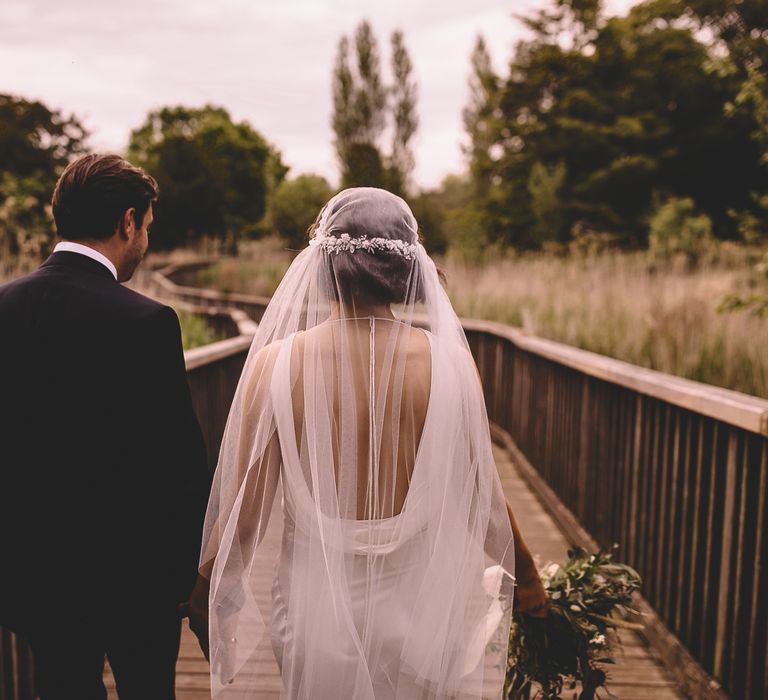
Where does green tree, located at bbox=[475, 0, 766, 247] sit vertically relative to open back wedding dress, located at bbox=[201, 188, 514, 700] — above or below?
above

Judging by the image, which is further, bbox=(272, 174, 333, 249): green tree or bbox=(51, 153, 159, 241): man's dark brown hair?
bbox=(272, 174, 333, 249): green tree

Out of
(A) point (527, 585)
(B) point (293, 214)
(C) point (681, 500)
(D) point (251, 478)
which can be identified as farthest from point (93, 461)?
(B) point (293, 214)

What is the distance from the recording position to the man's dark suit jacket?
1.90 m

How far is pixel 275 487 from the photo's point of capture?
196 centimetres

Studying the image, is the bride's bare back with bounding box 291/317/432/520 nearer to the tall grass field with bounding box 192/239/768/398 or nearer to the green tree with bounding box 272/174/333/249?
the tall grass field with bounding box 192/239/768/398

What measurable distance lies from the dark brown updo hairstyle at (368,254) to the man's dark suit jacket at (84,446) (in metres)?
0.49

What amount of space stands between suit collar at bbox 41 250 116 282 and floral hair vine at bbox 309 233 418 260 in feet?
2.02

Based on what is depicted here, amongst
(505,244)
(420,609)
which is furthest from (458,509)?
(505,244)

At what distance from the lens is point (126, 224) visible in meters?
2.09

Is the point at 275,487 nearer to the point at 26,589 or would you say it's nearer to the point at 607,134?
the point at 26,589

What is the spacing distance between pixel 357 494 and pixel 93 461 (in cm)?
67

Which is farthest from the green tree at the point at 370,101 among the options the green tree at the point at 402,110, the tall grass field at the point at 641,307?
the tall grass field at the point at 641,307

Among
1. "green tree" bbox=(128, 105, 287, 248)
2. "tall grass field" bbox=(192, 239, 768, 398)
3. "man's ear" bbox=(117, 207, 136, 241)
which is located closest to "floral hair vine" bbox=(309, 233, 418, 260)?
"man's ear" bbox=(117, 207, 136, 241)

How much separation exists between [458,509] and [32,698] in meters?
1.97
